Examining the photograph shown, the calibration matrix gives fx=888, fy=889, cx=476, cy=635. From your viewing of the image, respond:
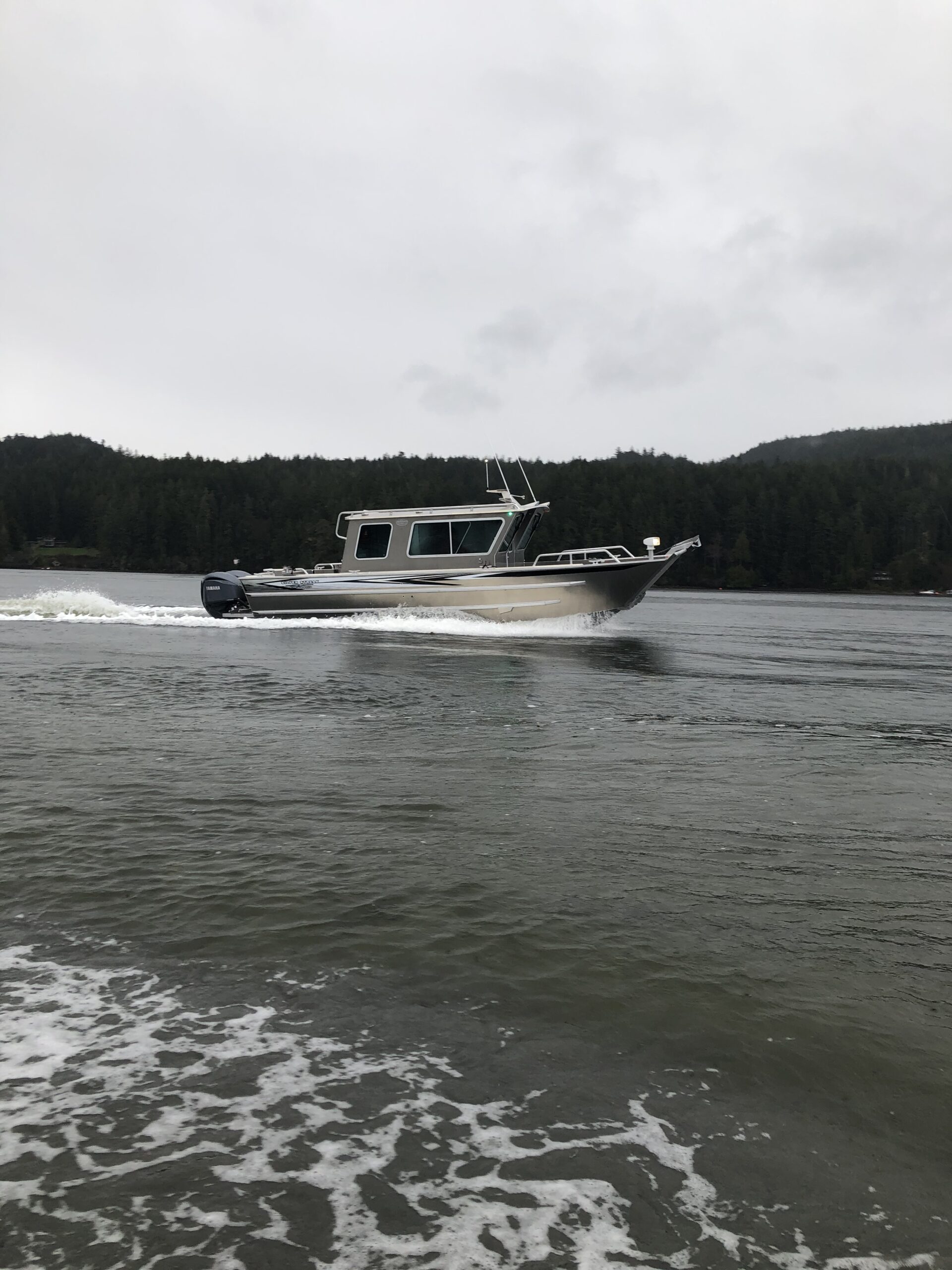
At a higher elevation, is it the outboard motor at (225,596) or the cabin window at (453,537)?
the cabin window at (453,537)

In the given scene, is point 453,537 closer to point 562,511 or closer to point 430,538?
point 430,538

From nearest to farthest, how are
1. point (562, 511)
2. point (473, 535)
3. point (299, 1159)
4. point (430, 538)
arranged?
1. point (299, 1159)
2. point (473, 535)
3. point (430, 538)
4. point (562, 511)

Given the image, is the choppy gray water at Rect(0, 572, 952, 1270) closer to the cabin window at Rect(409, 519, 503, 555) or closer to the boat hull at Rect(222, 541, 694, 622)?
the boat hull at Rect(222, 541, 694, 622)

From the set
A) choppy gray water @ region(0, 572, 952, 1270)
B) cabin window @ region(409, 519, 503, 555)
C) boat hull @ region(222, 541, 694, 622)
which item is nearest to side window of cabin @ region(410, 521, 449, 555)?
cabin window @ region(409, 519, 503, 555)

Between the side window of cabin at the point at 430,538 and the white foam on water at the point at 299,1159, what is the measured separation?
84.3 feet

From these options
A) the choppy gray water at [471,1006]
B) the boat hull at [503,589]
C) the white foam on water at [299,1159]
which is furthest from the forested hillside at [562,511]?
the white foam on water at [299,1159]

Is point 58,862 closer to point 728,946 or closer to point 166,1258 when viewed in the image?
point 166,1258

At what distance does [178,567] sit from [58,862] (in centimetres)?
13925

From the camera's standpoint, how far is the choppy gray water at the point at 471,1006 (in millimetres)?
3027

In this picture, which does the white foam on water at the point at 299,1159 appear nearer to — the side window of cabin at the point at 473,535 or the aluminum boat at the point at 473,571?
the aluminum boat at the point at 473,571

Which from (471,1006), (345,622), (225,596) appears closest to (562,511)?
(225,596)

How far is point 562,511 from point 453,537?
321ft

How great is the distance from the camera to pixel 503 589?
95.1 feet

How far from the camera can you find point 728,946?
204 inches
